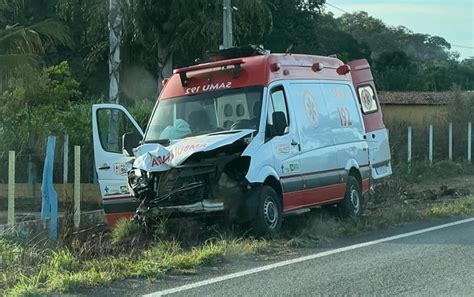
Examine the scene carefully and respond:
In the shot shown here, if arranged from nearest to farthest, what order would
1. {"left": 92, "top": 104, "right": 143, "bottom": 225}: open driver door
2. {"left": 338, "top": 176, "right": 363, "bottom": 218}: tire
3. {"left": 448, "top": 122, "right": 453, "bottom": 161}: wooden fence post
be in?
{"left": 92, "top": 104, "right": 143, "bottom": 225}: open driver door → {"left": 338, "top": 176, "right": 363, "bottom": 218}: tire → {"left": 448, "top": 122, "right": 453, "bottom": 161}: wooden fence post

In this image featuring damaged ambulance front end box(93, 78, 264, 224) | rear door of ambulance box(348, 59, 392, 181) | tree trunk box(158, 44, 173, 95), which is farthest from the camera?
tree trunk box(158, 44, 173, 95)

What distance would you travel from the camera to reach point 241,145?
10617 millimetres

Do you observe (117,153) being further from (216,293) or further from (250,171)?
(216,293)

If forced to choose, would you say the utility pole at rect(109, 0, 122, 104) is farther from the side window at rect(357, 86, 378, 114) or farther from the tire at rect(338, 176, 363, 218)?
the tire at rect(338, 176, 363, 218)

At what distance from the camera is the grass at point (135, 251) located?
762 centimetres

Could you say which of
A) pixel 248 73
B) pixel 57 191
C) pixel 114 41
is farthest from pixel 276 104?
pixel 114 41

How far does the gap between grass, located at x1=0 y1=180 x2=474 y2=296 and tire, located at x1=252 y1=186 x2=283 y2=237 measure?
0.75 feet

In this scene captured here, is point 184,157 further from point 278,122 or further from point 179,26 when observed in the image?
point 179,26

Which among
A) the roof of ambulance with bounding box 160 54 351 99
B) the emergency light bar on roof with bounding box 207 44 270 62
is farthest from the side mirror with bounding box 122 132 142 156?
the emergency light bar on roof with bounding box 207 44 270 62

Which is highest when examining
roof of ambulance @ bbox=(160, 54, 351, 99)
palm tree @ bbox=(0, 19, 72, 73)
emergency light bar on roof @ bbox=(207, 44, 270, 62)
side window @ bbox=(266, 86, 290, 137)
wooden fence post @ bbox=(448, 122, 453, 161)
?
palm tree @ bbox=(0, 19, 72, 73)

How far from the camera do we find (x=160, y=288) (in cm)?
751

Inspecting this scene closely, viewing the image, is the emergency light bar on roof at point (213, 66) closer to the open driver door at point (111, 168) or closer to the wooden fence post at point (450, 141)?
the open driver door at point (111, 168)

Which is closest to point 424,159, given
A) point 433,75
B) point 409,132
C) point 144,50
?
point 409,132

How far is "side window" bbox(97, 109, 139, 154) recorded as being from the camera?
11.9m
